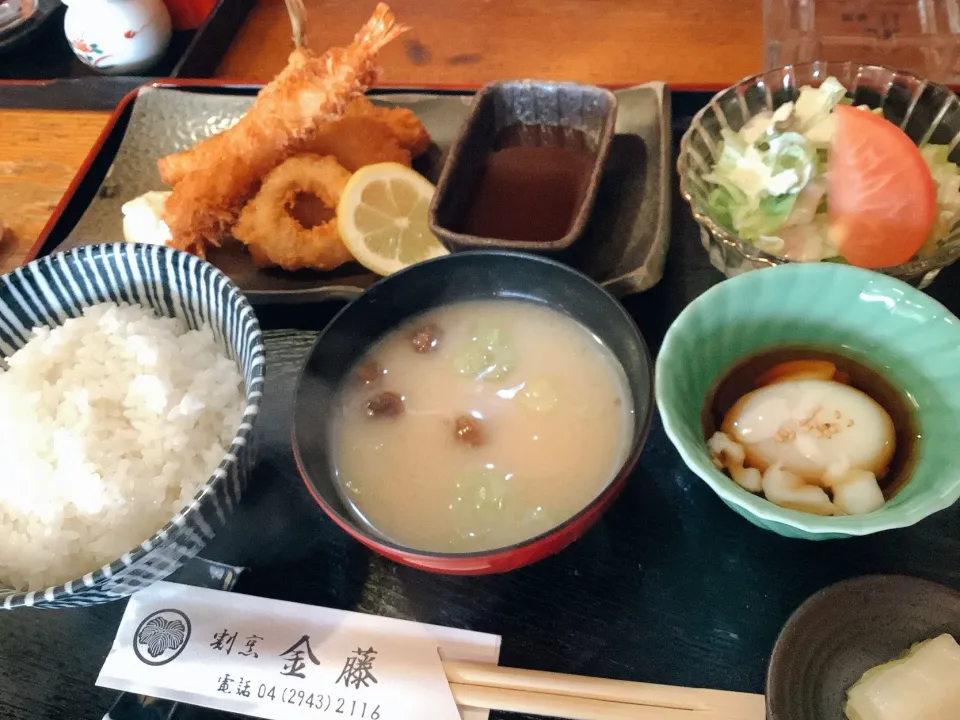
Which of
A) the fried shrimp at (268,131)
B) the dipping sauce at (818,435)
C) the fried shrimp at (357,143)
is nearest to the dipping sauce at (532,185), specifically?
the fried shrimp at (357,143)

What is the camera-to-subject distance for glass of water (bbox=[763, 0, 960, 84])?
6.98ft

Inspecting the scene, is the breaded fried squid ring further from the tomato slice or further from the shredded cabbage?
the tomato slice

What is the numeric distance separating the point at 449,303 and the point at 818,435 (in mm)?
734

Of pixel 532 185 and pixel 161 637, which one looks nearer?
pixel 161 637

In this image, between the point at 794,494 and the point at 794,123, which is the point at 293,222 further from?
the point at 794,494

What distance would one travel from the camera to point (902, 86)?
161 centimetres

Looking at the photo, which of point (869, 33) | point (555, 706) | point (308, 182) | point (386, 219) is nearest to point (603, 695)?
point (555, 706)

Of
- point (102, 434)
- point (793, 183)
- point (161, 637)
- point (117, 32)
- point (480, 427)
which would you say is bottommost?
point (161, 637)

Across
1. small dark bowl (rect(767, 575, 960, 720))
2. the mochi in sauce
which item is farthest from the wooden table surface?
small dark bowl (rect(767, 575, 960, 720))

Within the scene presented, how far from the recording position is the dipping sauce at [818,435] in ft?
3.60

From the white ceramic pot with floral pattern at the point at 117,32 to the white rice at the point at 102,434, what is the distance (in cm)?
134

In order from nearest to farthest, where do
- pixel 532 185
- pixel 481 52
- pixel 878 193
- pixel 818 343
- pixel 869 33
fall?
pixel 818 343 < pixel 878 193 < pixel 532 185 < pixel 869 33 < pixel 481 52

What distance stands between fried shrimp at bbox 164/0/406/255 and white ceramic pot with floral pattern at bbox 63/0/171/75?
29.0 inches

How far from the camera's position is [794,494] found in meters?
1.09
